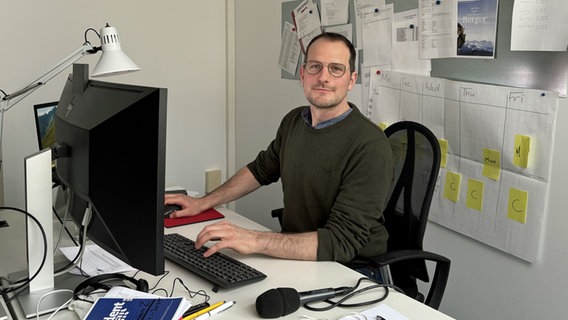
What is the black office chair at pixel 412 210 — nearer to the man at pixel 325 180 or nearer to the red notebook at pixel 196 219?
the man at pixel 325 180

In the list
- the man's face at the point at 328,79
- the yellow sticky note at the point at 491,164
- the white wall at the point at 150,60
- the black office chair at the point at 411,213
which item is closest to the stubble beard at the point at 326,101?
the man's face at the point at 328,79

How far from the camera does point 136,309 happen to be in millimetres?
1130

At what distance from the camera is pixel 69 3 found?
2721 millimetres

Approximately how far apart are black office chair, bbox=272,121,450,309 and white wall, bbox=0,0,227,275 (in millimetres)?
1606

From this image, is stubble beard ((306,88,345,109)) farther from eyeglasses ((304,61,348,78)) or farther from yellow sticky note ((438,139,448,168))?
yellow sticky note ((438,139,448,168))

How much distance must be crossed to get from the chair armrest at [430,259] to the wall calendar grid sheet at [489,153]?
1.31 feet

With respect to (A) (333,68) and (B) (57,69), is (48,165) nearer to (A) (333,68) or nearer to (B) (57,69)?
(B) (57,69)

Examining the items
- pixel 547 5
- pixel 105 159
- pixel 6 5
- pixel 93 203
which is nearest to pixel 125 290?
pixel 93 203

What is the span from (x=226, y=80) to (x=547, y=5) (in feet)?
6.66

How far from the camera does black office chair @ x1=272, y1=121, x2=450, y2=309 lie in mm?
1623

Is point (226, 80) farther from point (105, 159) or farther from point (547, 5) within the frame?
point (105, 159)

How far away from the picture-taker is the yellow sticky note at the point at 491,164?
1.91 metres

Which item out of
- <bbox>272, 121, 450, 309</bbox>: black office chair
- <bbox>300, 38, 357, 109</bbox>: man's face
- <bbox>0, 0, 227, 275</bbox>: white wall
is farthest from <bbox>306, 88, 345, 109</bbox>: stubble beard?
<bbox>0, 0, 227, 275</bbox>: white wall

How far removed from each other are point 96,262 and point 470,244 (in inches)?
53.4
